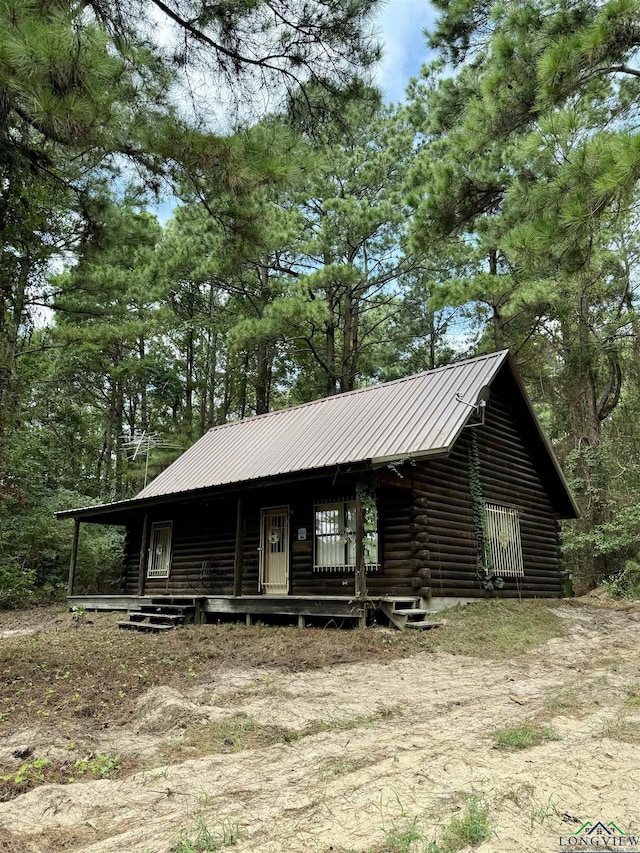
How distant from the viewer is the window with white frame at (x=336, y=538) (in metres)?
11.8

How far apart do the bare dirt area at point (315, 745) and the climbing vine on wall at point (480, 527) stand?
3.64m

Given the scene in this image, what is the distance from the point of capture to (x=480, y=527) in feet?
42.4

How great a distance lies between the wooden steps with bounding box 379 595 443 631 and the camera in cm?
995

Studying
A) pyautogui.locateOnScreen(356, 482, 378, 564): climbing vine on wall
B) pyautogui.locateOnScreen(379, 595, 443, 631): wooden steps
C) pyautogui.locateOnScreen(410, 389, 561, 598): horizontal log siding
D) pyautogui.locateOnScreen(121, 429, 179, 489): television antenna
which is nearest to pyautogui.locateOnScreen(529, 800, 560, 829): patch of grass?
pyautogui.locateOnScreen(379, 595, 443, 631): wooden steps

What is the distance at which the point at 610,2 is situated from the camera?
600 cm

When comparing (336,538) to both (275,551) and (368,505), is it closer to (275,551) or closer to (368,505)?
(275,551)

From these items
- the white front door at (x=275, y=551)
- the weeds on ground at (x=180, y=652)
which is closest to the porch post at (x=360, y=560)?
the weeds on ground at (x=180, y=652)

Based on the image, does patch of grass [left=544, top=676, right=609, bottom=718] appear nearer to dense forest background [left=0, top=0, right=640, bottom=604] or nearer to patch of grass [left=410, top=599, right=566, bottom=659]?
patch of grass [left=410, top=599, right=566, bottom=659]

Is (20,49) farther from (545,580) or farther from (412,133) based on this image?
(412,133)

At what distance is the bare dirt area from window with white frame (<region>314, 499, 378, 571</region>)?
2930 millimetres

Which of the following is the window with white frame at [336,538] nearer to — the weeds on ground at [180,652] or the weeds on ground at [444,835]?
the weeds on ground at [180,652]

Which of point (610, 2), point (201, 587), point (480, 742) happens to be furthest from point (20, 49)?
point (201, 587)

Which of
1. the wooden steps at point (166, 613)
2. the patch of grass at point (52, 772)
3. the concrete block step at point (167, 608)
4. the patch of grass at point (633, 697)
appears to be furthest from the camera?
the concrete block step at point (167, 608)

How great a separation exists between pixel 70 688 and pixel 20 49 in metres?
6.05
